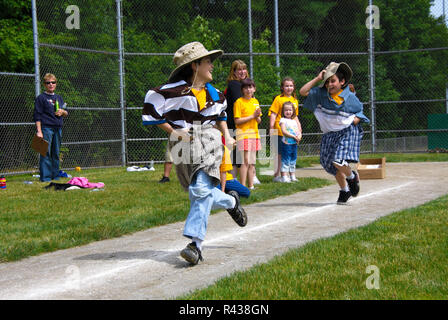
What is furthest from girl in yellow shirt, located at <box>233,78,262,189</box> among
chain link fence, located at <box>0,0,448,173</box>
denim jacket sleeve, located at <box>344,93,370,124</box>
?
chain link fence, located at <box>0,0,448,173</box>

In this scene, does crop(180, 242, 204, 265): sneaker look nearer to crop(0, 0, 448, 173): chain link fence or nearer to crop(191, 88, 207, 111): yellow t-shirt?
crop(191, 88, 207, 111): yellow t-shirt

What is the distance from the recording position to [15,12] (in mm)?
24641

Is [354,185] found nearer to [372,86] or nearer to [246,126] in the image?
[246,126]

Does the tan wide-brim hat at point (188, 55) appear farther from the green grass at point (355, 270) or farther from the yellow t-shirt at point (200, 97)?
the green grass at point (355, 270)

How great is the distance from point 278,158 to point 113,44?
7.15 m

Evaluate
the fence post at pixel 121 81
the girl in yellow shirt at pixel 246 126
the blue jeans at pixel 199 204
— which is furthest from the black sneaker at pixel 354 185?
the fence post at pixel 121 81

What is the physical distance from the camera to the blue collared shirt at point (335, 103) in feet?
28.2

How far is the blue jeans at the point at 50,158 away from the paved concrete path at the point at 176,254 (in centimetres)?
572

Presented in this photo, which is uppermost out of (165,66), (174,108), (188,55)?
(165,66)

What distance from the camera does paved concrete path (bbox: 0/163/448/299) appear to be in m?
4.60

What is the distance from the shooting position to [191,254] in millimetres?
5191

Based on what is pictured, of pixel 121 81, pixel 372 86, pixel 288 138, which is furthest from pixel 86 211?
pixel 372 86

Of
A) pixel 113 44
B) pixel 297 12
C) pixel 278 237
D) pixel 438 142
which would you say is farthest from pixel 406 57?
pixel 278 237

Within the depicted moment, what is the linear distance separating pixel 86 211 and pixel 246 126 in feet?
11.3
